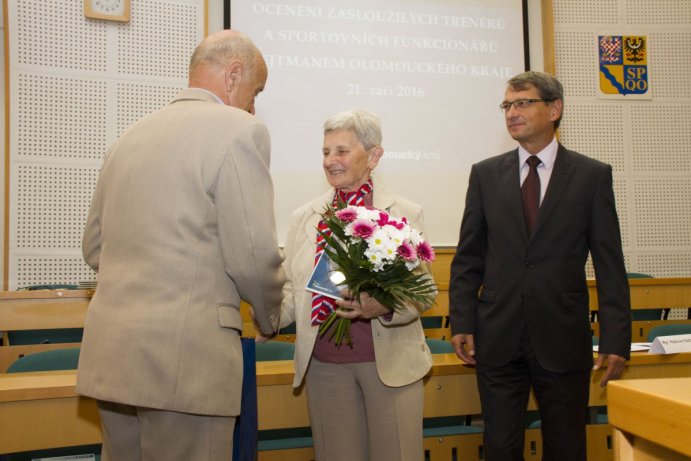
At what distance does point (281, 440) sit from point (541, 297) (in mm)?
1267

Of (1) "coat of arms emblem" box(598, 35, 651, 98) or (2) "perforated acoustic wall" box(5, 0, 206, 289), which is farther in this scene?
(1) "coat of arms emblem" box(598, 35, 651, 98)

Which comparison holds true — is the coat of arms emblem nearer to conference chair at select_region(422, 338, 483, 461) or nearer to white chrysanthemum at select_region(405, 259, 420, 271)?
conference chair at select_region(422, 338, 483, 461)

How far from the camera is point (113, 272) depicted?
1.60 m

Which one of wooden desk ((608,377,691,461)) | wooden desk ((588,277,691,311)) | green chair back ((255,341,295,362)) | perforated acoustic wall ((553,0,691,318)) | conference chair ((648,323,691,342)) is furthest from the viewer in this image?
perforated acoustic wall ((553,0,691,318))

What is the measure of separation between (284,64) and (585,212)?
381 centimetres

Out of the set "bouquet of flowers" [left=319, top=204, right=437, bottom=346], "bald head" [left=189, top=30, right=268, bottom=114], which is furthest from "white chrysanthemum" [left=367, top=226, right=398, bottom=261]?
"bald head" [left=189, top=30, right=268, bottom=114]

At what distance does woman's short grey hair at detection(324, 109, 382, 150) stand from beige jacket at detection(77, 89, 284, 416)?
734mm

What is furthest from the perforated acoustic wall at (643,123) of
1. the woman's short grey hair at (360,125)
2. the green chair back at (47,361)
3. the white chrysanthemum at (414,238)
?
the green chair back at (47,361)

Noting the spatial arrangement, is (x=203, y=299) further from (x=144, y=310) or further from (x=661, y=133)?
(x=661, y=133)

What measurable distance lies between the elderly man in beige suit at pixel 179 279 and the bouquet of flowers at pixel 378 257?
0.40 metres

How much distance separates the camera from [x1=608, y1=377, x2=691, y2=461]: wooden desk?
2.28 feet

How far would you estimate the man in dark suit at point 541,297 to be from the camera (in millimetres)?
2293

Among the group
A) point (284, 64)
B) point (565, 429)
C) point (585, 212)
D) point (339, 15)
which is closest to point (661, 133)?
Result: point (339, 15)

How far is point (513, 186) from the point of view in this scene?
8.21ft
